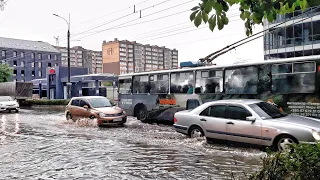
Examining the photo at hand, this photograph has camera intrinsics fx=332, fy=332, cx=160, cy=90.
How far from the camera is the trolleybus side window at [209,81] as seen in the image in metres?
14.2

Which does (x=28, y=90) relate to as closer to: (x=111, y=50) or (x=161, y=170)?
(x=161, y=170)

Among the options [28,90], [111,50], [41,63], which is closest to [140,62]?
[111,50]

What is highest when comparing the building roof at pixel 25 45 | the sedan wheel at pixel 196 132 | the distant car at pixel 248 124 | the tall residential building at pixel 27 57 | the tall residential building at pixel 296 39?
the building roof at pixel 25 45

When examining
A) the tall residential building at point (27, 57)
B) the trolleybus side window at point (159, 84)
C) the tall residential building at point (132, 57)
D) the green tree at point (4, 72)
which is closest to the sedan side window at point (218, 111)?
the trolleybus side window at point (159, 84)

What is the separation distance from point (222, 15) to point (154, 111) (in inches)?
566

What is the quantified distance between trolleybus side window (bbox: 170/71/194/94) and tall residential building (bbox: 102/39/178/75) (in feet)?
272

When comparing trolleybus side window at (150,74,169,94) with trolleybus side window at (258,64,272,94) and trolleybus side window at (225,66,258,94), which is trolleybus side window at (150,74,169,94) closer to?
trolleybus side window at (225,66,258,94)

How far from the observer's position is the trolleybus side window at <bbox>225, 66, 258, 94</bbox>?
42.7 ft

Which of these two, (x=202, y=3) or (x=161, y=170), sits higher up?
(x=202, y=3)

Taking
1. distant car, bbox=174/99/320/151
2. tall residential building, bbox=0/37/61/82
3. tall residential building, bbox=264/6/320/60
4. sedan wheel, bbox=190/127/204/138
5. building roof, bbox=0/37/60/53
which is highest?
building roof, bbox=0/37/60/53

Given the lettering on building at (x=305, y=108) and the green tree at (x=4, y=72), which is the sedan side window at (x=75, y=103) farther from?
the green tree at (x=4, y=72)

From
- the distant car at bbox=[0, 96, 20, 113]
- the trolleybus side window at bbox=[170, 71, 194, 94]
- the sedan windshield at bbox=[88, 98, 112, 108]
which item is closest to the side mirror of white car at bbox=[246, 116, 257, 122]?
the trolleybus side window at bbox=[170, 71, 194, 94]

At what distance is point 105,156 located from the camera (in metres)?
9.02

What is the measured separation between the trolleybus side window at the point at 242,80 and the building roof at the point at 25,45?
9130 centimetres
